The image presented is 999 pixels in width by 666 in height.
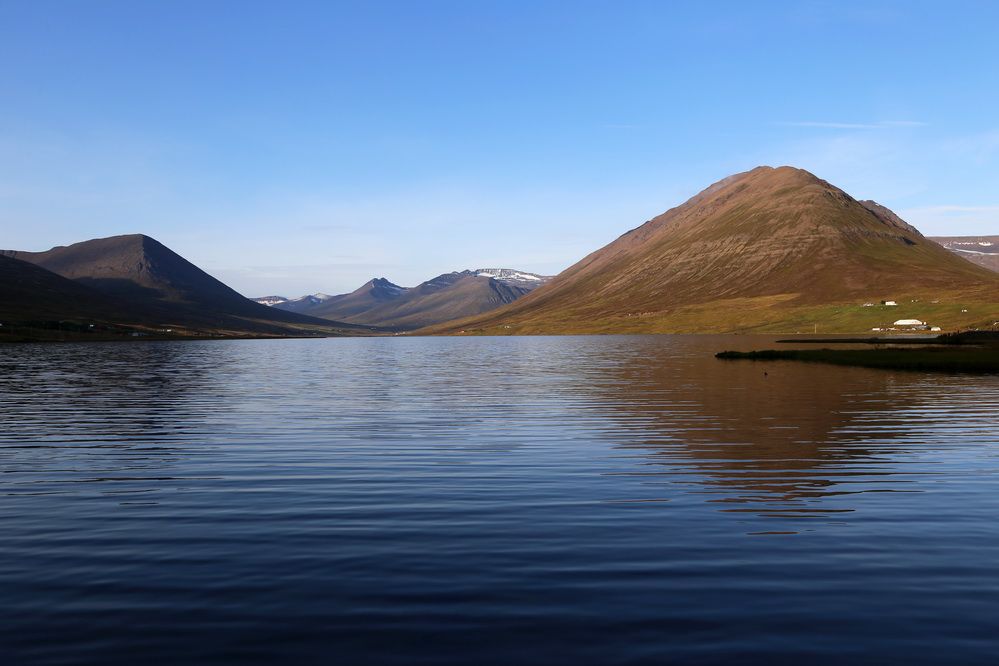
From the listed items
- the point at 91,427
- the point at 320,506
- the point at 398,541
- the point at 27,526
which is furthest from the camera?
the point at 91,427

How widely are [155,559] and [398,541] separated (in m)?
5.61

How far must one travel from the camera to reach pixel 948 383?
73.7 metres

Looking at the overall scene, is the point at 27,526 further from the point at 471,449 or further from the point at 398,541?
the point at 471,449

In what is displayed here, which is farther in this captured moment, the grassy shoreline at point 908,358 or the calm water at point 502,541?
the grassy shoreline at point 908,358

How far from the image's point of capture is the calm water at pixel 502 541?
13109 millimetres

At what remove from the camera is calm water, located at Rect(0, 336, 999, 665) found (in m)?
13.1

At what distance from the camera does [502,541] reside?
19453 millimetres

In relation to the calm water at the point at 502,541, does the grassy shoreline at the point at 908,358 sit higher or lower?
higher

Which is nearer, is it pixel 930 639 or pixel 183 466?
pixel 930 639

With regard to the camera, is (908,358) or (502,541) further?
(908,358)

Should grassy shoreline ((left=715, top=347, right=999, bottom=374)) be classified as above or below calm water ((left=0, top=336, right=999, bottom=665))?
above

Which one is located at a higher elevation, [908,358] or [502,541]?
[908,358]

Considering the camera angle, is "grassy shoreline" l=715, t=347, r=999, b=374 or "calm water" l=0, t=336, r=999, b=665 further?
"grassy shoreline" l=715, t=347, r=999, b=374

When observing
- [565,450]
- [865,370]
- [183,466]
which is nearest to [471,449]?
[565,450]
